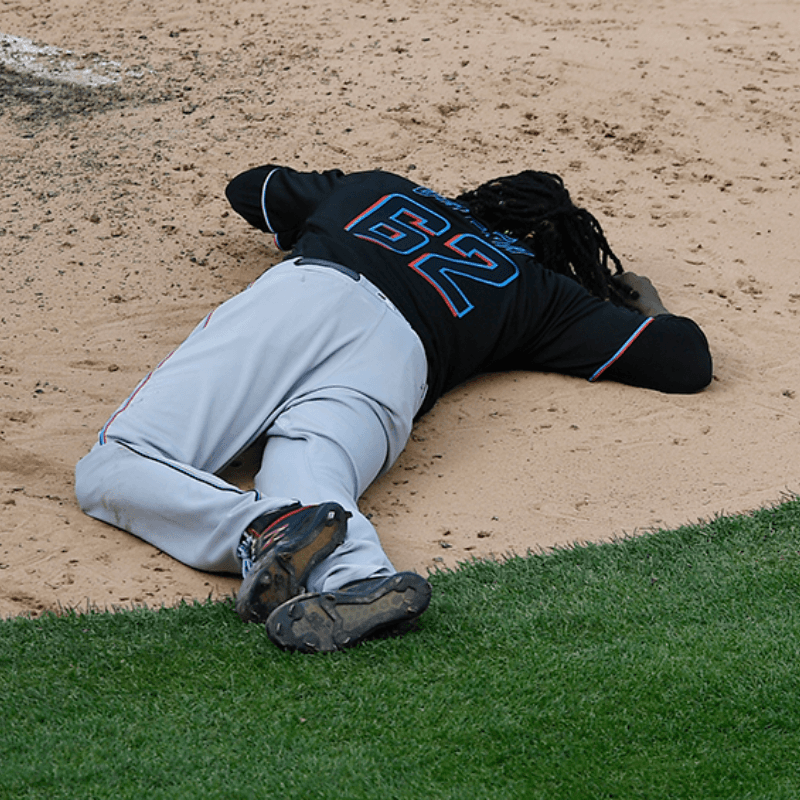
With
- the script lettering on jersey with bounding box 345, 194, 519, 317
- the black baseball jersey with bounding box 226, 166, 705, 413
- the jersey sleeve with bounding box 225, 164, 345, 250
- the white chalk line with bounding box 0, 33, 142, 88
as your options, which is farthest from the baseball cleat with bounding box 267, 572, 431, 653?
the white chalk line with bounding box 0, 33, 142, 88

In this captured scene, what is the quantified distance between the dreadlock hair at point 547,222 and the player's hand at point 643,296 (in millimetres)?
38

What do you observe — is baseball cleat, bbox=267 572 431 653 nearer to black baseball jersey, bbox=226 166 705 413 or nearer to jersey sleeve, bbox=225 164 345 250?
black baseball jersey, bbox=226 166 705 413

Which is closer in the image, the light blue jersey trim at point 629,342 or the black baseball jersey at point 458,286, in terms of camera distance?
the black baseball jersey at point 458,286

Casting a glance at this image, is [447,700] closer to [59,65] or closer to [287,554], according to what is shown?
[287,554]

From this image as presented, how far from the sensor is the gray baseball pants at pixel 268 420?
2.96 m

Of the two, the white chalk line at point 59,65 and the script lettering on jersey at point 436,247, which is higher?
the script lettering on jersey at point 436,247

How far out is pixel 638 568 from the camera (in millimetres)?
3133

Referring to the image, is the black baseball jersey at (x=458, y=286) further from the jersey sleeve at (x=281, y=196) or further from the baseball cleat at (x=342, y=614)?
the baseball cleat at (x=342, y=614)

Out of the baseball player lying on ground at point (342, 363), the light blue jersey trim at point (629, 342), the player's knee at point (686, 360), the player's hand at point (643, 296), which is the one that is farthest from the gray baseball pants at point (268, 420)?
the player's hand at point (643, 296)

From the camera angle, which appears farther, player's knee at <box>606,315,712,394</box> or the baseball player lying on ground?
player's knee at <box>606,315,712,394</box>

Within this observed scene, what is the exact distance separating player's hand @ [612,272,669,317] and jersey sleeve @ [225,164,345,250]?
1.29m

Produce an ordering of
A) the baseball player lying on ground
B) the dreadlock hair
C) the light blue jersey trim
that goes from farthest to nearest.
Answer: the dreadlock hair → the light blue jersey trim → the baseball player lying on ground

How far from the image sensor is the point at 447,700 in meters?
2.48

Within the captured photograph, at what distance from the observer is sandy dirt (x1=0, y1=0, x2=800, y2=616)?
3.50 meters
